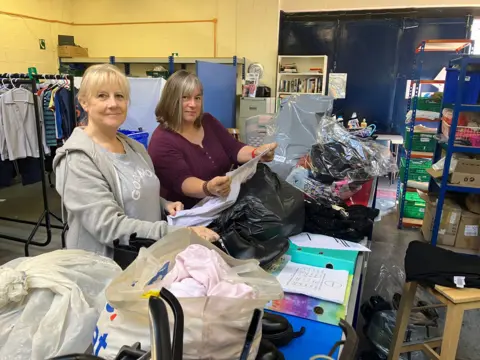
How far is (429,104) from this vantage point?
402 cm

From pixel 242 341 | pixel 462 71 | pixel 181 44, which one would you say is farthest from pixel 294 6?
pixel 242 341

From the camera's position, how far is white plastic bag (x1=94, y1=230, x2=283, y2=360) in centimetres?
59

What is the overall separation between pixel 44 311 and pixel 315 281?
2.59 feet

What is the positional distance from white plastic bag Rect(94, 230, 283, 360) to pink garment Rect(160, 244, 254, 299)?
32mm

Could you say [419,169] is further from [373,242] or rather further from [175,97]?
[175,97]

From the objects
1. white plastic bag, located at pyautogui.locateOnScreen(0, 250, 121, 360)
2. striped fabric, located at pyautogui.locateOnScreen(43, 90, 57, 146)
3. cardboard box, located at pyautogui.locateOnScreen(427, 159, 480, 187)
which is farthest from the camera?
striped fabric, located at pyautogui.locateOnScreen(43, 90, 57, 146)

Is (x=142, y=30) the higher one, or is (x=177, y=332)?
(x=142, y=30)

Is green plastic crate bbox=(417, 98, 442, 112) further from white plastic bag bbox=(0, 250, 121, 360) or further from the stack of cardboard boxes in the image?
white plastic bag bbox=(0, 250, 121, 360)

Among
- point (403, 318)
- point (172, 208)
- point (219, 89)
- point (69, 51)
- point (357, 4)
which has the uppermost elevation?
point (357, 4)

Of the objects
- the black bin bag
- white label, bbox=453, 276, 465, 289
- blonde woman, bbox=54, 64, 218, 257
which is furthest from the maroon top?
white label, bbox=453, 276, 465, 289

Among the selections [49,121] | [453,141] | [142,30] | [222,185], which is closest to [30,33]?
[142,30]

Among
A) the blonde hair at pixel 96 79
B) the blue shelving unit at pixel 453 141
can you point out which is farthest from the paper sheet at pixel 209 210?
the blue shelving unit at pixel 453 141

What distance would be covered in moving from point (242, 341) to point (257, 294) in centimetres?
10

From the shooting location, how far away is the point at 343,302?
1081mm
